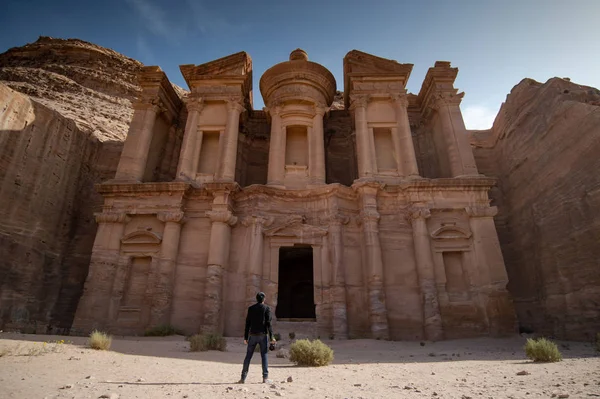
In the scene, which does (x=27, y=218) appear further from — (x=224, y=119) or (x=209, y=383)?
(x=209, y=383)

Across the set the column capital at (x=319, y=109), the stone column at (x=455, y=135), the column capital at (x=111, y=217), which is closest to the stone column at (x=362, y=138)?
the column capital at (x=319, y=109)

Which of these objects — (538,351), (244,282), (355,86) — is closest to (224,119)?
(355,86)

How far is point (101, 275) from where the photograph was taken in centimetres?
1407

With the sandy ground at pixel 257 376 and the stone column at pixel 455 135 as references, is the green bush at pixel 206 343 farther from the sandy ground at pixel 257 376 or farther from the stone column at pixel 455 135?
the stone column at pixel 455 135

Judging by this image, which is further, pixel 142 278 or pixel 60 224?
pixel 60 224

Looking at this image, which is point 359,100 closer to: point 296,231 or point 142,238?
point 296,231

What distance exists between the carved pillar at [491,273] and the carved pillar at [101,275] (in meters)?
14.8

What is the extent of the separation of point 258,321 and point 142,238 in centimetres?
1070

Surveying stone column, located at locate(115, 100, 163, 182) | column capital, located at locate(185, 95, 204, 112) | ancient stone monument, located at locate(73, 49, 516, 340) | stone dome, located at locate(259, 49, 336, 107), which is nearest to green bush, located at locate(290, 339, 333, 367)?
ancient stone monument, located at locate(73, 49, 516, 340)

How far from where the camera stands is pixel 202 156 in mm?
18000

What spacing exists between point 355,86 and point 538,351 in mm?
14381

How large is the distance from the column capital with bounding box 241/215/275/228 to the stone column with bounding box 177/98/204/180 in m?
3.73

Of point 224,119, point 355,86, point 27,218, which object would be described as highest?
point 355,86

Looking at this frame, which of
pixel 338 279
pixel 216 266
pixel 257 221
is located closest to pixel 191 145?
pixel 257 221
